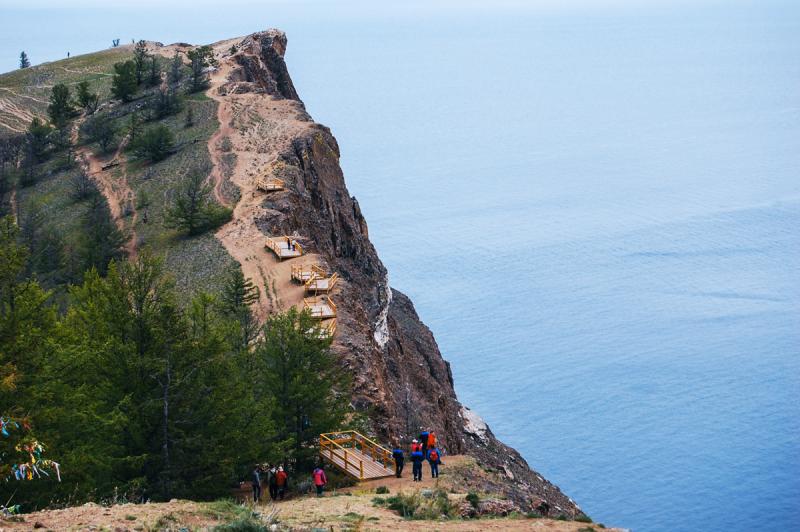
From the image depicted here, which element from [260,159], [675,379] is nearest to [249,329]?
[260,159]

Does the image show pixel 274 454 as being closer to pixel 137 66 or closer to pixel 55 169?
pixel 55 169

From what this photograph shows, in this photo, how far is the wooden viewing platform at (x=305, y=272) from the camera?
156 ft

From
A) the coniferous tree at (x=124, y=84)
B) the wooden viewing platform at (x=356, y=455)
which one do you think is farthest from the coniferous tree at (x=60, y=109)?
the wooden viewing platform at (x=356, y=455)

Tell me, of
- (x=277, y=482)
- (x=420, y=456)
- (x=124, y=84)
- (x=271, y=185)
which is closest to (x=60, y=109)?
(x=124, y=84)

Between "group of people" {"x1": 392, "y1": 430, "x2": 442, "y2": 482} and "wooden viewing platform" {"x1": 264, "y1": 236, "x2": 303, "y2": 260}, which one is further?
"wooden viewing platform" {"x1": 264, "y1": 236, "x2": 303, "y2": 260}

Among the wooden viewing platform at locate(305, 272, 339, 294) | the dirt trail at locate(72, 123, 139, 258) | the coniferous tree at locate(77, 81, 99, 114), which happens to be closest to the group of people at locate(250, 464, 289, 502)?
the wooden viewing platform at locate(305, 272, 339, 294)

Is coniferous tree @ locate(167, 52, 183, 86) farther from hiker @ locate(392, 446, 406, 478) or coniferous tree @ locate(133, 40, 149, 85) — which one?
hiker @ locate(392, 446, 406, 478)

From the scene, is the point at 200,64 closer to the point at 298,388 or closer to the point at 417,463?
the point at 298,388

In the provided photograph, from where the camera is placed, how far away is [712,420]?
9312 centimetres

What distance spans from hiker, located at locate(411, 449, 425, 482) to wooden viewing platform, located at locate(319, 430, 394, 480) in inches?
46.3

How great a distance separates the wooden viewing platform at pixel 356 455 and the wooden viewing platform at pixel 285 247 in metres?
18.5

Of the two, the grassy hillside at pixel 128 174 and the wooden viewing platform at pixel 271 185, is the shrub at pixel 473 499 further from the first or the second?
the wooden viewing platform at pixel 271 185

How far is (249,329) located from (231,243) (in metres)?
17.0

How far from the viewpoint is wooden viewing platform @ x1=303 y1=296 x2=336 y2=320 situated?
Result: 141 ft
